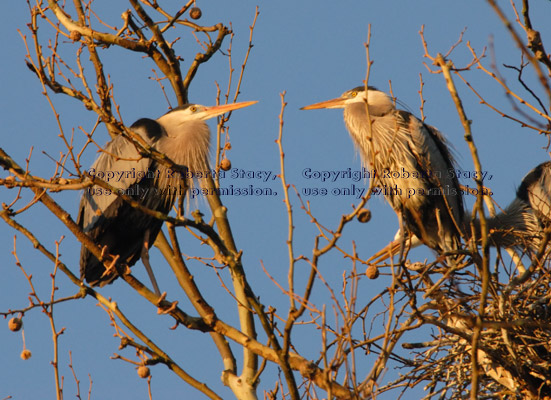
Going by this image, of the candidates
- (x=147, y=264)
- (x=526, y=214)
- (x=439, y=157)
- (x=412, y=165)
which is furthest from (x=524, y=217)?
(x=147, y=264)

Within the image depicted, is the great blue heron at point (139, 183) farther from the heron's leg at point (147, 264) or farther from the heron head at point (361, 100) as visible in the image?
the heron head at point (361, 100)

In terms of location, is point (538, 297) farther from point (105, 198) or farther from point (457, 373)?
point (105, 198)

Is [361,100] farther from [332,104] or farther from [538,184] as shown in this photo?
[538,184]

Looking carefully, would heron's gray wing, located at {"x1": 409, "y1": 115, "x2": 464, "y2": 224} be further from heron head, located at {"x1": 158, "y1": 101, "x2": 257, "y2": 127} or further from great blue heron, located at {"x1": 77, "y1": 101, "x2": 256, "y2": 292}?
heron head, located at {"x1": 158, "y1": 101, "x2": 257, "y2": 127}

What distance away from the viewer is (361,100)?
5.30 m

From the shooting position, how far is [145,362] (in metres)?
2.97

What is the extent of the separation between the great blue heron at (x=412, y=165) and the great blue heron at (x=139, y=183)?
100 cm

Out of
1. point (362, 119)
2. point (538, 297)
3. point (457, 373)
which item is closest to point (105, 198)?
point (362, 119)

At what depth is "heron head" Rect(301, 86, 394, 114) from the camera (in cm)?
508

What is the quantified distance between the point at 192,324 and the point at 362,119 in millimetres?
2464

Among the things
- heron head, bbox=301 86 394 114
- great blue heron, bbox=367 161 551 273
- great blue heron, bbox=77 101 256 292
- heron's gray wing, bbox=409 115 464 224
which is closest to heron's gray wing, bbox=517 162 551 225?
great blue heron, bbox=367 161 551 273

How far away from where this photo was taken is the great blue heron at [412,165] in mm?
4766

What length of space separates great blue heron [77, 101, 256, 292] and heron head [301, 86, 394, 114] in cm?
101

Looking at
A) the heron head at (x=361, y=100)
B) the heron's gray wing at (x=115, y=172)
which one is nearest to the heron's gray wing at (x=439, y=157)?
the heron head at (x=361, y=100)
